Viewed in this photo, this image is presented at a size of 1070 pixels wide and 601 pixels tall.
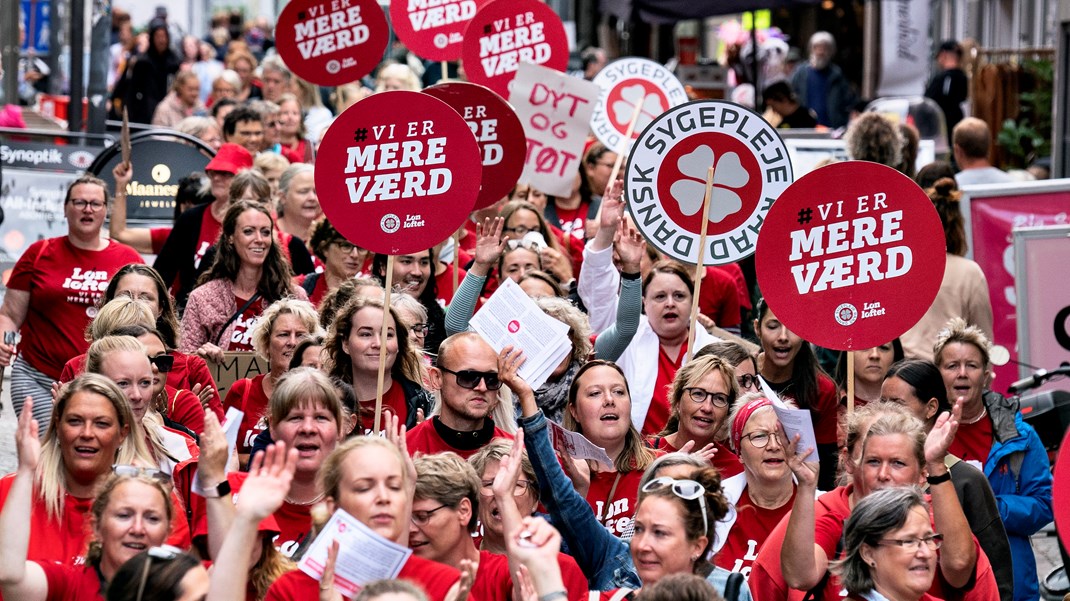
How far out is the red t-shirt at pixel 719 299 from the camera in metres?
9.82

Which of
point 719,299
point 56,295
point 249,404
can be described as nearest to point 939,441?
point 249,404

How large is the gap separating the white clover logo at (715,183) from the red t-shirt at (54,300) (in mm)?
3075

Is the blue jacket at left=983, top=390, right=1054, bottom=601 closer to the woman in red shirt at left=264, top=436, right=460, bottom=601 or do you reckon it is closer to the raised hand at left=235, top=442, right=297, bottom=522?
the woman in red shirt at left=264, top=436, right=460, bottom=601

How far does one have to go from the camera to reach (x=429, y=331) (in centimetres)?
902

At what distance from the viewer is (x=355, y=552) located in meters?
5.13

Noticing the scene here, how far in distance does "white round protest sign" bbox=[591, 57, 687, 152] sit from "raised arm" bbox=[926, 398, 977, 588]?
21.9ft

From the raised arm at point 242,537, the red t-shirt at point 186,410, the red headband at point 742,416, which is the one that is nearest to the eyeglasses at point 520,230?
the red t-shirt at point 186,410

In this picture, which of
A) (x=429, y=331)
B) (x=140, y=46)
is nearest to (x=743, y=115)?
(x=429, y=331)

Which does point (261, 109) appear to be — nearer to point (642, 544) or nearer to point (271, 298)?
point (271, 298)

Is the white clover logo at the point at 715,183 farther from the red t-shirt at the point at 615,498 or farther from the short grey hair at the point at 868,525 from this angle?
the short grey hair at the point at 868,525

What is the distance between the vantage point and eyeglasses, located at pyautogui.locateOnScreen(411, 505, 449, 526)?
18.9 feet

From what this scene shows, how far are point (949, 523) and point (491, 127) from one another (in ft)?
14.9

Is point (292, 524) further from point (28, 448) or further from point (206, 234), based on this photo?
point (206, 234)

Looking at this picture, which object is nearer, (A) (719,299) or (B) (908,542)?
(B) (908,542)
